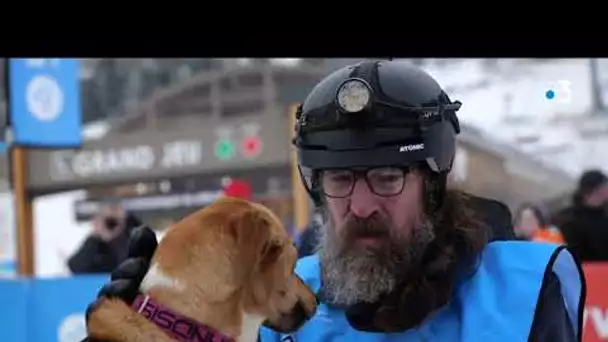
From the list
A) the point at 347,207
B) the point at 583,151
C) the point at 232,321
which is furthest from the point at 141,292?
the point at 583,151

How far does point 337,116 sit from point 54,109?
A: 18.2 ft

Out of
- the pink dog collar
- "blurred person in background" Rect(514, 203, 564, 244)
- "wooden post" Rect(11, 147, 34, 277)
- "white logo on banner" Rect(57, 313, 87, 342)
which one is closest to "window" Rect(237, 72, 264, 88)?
"wooden post" Rect(11, 147, 34, 277)

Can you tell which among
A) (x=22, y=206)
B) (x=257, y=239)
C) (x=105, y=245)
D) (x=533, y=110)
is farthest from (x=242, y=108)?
(x=257, y=239)

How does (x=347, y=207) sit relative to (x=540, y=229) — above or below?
above

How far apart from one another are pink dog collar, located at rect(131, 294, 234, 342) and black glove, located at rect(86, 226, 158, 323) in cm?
2

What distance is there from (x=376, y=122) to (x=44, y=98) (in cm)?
559

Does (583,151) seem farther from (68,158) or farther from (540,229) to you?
(68,158)

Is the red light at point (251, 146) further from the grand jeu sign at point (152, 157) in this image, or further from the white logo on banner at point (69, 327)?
the white logo on banner at point (69, 327)

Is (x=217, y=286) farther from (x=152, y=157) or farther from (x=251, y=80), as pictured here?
(x=152, y=157)

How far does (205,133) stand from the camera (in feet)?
27.0

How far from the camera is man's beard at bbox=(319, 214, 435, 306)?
1.80 meters

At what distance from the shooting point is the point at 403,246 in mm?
1823

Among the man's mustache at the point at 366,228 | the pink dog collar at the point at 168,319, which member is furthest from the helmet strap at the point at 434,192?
the pink dog collar at the point at 168,319

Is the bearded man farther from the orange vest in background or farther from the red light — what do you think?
the red light
